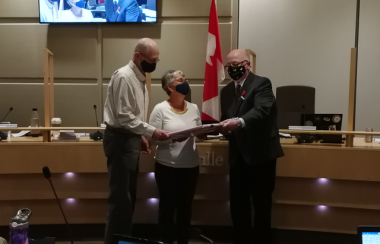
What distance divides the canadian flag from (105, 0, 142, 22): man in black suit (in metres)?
1.04

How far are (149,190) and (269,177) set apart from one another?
99 cm

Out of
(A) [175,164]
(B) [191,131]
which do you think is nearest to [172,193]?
(A) [175,164]

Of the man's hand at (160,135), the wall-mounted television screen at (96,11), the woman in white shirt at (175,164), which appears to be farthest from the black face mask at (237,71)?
the wall-mounted television screen at (96,11)

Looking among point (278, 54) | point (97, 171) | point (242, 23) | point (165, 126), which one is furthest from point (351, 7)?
point (97, 171)

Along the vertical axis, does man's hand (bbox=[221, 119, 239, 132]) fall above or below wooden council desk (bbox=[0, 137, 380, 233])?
above

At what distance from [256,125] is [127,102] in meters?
0.87

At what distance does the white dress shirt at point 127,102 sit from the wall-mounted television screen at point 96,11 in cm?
182

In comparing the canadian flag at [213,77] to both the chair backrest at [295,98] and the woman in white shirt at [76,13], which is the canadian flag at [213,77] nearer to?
the chair backrest at [295,98]

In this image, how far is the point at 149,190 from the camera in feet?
8.96

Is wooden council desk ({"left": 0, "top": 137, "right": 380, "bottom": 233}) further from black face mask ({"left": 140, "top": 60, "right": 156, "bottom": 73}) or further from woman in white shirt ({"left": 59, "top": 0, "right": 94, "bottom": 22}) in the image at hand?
woman in white shirt ({"left": 59, "top": 0, "right": 94, "bottom": 22})

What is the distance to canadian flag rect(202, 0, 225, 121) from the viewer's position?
2.86m

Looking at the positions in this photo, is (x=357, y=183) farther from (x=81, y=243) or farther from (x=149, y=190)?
(x=81, y=243)

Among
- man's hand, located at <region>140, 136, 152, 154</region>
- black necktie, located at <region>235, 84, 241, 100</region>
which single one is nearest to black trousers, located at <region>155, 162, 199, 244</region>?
man's hand, located at <region>140, 136, 152, 154</region>

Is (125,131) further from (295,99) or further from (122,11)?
(295,99)
